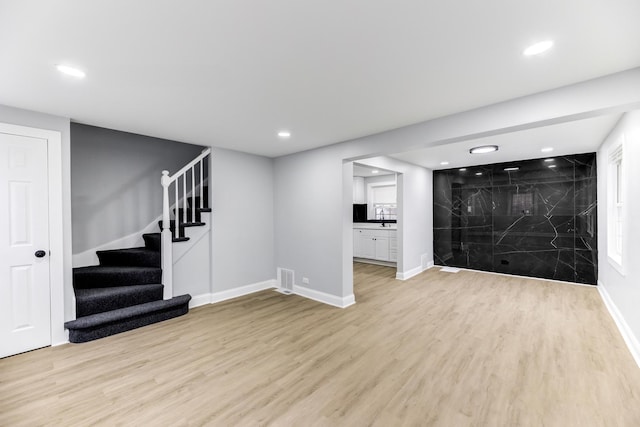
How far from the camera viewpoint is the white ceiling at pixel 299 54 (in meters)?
1.42

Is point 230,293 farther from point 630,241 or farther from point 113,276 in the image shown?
point 630,241

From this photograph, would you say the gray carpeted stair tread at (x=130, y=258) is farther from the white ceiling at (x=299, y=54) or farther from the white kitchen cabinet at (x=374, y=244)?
the white kitchen cabinet at (x=374, y=244)

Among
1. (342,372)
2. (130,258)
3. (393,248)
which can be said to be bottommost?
(342,372)

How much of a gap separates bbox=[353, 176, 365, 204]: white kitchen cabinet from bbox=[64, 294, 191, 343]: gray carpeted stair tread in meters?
5.25

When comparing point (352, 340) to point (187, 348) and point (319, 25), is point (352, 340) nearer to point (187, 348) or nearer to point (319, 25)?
point (187, 348)

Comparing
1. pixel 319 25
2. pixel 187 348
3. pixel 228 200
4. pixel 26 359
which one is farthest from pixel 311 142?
pixel 26 359

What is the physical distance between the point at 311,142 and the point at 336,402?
312 cm

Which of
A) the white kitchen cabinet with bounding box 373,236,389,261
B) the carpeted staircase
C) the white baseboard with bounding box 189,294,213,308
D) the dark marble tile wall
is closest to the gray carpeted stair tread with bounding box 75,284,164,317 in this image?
the carpeted staircase

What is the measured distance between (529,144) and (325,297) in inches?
153

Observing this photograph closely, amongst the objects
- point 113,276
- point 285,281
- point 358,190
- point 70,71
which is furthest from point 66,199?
point 358,190

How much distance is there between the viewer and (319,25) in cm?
152

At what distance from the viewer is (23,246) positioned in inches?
108

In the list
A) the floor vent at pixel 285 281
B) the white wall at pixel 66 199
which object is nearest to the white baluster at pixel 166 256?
the white wall at pixel 66 199

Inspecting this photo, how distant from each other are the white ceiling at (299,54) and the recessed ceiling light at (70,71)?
66 mm
